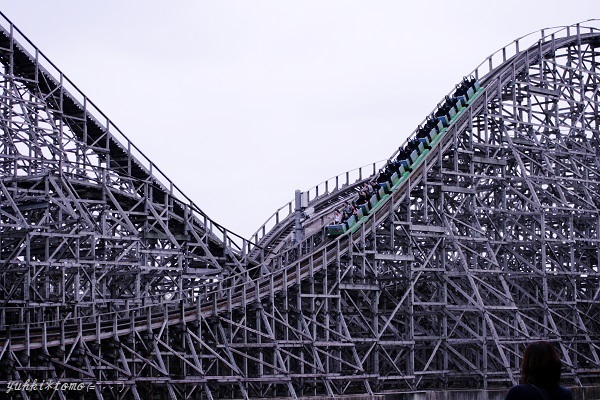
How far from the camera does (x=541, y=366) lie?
5633 mm

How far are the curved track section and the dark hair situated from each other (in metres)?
18.9

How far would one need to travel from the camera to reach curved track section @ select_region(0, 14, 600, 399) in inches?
1051

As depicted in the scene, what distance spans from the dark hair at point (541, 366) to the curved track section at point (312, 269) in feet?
62.1

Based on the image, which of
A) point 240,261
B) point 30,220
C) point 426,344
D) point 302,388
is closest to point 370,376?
point 302,388

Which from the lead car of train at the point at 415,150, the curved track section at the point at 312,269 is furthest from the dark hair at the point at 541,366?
the lead car of train at the point at 415,150

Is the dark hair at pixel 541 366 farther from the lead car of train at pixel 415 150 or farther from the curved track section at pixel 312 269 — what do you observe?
the lead car of train at pixel 415 150

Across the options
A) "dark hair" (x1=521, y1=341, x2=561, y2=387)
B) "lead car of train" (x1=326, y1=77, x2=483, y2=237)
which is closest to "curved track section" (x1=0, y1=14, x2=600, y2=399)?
"lead car of train" (x1=326, y1=77, x2=483, y2=237)

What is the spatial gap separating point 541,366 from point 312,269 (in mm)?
23406

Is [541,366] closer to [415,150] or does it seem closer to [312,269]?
[312,269]

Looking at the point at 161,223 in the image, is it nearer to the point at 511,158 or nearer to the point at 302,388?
the point at 302,388

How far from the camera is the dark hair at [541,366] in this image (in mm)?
5625

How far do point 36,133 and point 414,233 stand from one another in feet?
36.5

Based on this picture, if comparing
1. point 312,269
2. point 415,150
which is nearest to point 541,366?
point 312,269

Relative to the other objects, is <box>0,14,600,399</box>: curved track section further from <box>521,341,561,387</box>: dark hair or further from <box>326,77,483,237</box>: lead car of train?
<box>521,341,561,387</box>: dark hair
